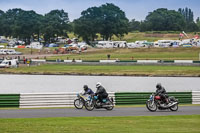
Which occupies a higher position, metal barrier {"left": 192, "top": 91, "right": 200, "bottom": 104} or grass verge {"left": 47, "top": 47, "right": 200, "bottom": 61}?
grass verge {"left": 47, "top": 47, "right": 200, "bottom": 61}

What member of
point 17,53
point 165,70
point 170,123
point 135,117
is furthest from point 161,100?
point 17,53

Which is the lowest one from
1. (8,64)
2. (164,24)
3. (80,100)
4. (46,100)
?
(46,100)

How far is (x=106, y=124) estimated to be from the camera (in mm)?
20484

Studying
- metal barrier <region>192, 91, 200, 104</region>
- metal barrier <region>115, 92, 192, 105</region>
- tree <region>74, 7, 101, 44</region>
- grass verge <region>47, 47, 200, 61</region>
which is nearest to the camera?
metal barrier <region>115, 92, 192, 105</region>

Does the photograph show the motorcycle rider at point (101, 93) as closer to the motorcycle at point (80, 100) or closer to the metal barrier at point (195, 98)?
the motorcycle at point (80, 100)

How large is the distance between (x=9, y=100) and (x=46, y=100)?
2270 millimetres

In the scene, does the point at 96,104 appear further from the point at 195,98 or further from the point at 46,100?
the point at 195,98

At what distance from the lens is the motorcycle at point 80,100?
26.9 meters

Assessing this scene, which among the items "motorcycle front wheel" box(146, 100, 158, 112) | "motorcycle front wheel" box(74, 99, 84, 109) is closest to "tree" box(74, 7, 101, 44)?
"motorcycle front wheel" box(74, 99, 84, 109)

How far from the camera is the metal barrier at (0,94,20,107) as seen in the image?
91.5ft

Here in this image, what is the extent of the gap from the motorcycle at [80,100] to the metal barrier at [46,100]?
59.3 inches

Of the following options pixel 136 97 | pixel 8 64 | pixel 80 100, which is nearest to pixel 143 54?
pixel 8 64

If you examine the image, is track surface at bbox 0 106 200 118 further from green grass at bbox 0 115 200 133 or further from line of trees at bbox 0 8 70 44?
line of trees at bbox 0 8 70 44

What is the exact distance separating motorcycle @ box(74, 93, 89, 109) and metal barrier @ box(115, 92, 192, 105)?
3378 mm
